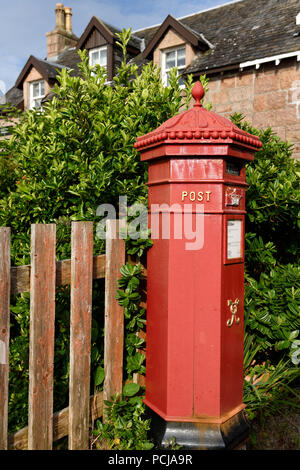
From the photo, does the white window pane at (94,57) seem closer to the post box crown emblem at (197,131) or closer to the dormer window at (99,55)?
the dormer window at (99,55)

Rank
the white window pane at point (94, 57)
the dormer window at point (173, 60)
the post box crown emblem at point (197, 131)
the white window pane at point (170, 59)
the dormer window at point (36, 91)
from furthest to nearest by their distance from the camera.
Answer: the dormer window at point (36, 91) → the white window pane at point (94, 57) → the white window pane at point (170, 59) → the dormer window at point (173, 60) → the post box crown emblem at point (197, 131)

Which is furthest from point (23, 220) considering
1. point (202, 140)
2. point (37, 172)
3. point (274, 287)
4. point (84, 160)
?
point (274, 287)

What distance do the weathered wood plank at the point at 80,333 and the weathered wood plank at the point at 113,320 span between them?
0.66ft

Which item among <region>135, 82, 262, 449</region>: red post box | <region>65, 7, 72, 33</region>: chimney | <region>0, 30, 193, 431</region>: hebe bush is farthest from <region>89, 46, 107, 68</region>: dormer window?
<region>135, 82, 262, 449</region>: red post box

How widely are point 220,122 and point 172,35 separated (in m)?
10.2

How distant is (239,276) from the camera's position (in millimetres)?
2514

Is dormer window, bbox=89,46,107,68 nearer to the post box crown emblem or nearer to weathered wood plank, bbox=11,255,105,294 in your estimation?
the post box crown emblem

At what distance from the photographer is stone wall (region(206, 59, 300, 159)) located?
850 cm

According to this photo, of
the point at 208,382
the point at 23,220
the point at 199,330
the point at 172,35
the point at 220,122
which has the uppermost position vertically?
the point at 172,35

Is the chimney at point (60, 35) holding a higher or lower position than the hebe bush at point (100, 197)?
higher

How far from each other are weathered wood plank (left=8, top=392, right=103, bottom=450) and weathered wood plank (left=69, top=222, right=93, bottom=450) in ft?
0.14

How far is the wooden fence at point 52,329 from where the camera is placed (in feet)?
6.46

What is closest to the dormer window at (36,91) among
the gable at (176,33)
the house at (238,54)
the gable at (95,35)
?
the house at (238,54)

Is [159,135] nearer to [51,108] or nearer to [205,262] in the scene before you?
[205,262]
